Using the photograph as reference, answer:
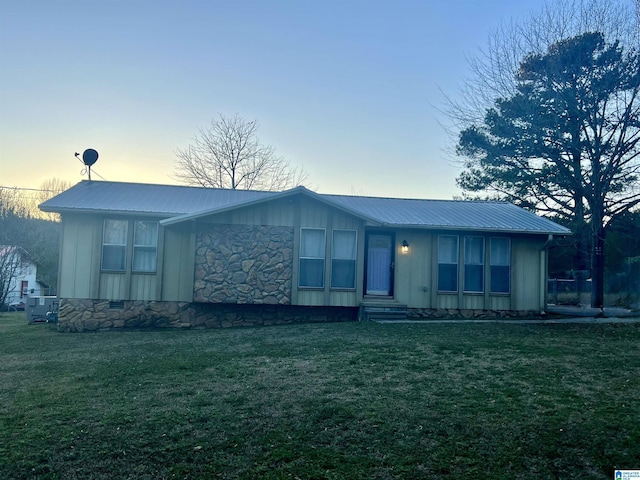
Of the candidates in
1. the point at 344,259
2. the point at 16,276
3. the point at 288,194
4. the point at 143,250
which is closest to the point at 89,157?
the point at 143,250

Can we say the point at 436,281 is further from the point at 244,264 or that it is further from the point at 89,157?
the point at 89,157

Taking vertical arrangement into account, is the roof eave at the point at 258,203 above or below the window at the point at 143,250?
above

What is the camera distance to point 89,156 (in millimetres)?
14672

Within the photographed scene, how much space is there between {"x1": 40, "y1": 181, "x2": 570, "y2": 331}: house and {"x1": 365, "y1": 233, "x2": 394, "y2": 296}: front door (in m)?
0.03

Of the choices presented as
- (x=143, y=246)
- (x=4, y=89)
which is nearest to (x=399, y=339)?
(x=143, y=246)

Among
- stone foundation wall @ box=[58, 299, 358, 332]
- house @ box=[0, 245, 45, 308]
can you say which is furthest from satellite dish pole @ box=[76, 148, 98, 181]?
house @ box=[0, 245, 45, 308]

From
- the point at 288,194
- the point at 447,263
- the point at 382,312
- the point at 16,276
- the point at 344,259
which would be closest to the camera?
the point at 288,194

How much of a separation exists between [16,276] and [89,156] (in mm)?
16085

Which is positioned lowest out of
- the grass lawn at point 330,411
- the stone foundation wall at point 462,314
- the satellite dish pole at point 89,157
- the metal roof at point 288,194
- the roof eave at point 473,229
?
the grass lawn at point 330,411

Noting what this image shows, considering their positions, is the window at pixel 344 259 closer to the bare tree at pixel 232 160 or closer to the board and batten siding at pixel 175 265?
the board and batten siding at pixel 175 265

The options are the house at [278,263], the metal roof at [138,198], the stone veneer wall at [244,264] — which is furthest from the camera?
the metal roof at [138,198]

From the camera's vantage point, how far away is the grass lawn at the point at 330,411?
12.1ft

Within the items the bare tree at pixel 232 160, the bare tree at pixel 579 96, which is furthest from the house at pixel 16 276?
the bare tree at pixel 579 96

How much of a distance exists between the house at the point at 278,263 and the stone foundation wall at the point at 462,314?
34 millimetres
